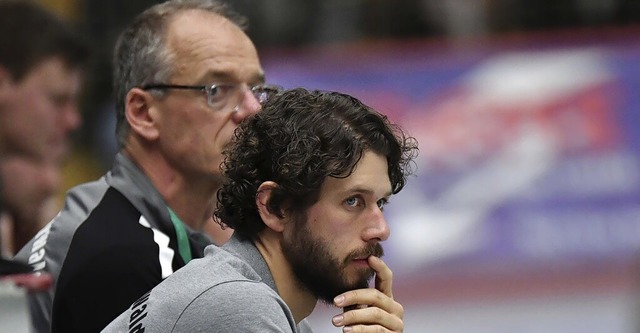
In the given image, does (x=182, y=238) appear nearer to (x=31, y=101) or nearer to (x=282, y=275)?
(x=282, y=275)

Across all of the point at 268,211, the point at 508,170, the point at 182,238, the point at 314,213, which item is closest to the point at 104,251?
the point at 182,238

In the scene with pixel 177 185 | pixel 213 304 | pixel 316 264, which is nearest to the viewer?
pixel 213 304

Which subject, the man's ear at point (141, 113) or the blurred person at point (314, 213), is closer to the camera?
the blurred person at point (314, 213)

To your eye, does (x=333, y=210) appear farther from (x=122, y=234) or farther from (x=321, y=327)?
(x=321, y=327)

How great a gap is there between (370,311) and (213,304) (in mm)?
485

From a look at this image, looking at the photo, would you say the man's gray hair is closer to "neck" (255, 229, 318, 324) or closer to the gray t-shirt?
"neck" (255, 229, 318, 324)

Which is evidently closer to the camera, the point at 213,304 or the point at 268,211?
the point at 213,304

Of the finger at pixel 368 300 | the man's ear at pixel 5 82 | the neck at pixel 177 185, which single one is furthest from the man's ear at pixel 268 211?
→ the man's ear at pixel 5 82

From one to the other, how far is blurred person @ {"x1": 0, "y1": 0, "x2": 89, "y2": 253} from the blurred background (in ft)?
10.4

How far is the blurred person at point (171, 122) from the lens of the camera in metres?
4.45

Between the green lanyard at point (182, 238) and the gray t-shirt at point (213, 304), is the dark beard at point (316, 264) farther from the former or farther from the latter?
the green lanyard at point (182, 238)

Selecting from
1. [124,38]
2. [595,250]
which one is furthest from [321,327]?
[124,38]

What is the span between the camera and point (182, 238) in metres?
4.39

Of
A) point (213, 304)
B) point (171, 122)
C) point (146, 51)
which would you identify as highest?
point (146, 51)
